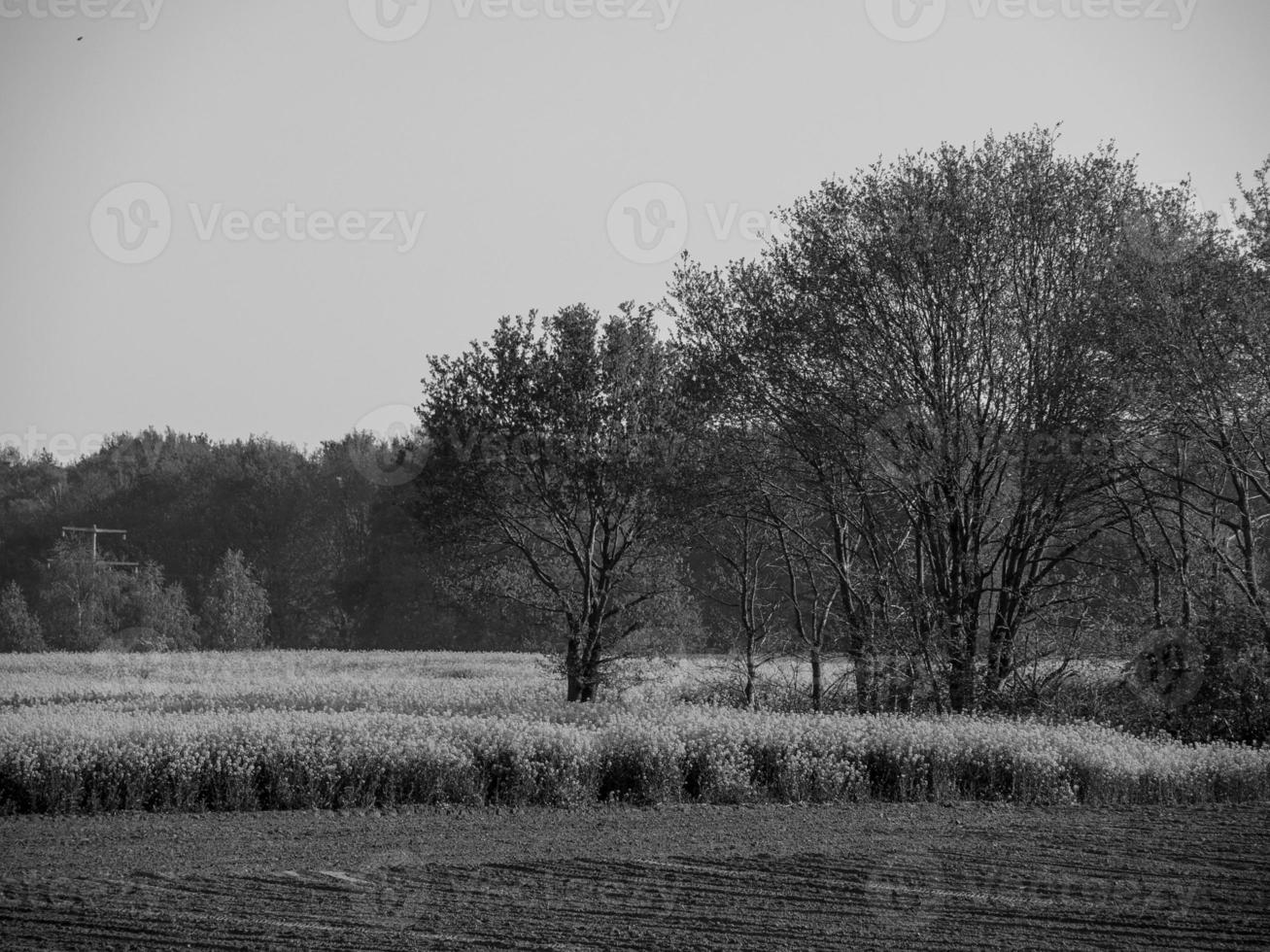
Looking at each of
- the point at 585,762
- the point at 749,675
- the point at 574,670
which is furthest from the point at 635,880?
the point at 749,675

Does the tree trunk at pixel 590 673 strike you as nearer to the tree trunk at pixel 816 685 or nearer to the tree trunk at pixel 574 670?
the tree trunk at pixel 574 670

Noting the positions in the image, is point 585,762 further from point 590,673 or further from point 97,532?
point 97,532

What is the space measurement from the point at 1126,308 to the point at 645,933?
50.0 feet

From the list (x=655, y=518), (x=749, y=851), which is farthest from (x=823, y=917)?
(x=655, y=518)

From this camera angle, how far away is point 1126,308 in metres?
19.5

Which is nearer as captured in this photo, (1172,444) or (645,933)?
(645,933)

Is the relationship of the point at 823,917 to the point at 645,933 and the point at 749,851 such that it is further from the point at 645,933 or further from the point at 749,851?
the point at 749,851

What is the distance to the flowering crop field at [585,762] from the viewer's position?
1343 centimetres

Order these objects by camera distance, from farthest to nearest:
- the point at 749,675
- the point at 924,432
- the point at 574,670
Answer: the point at 749,675, the point at 574,670, the point at 924,432

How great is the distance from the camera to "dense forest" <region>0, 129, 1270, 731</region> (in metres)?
19.7

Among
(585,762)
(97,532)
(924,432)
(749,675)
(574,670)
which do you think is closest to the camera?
(585,762)

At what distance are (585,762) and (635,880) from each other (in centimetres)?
430

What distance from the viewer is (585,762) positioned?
14266 millimetres

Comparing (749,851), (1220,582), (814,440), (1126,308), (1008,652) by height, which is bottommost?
(749,851)
